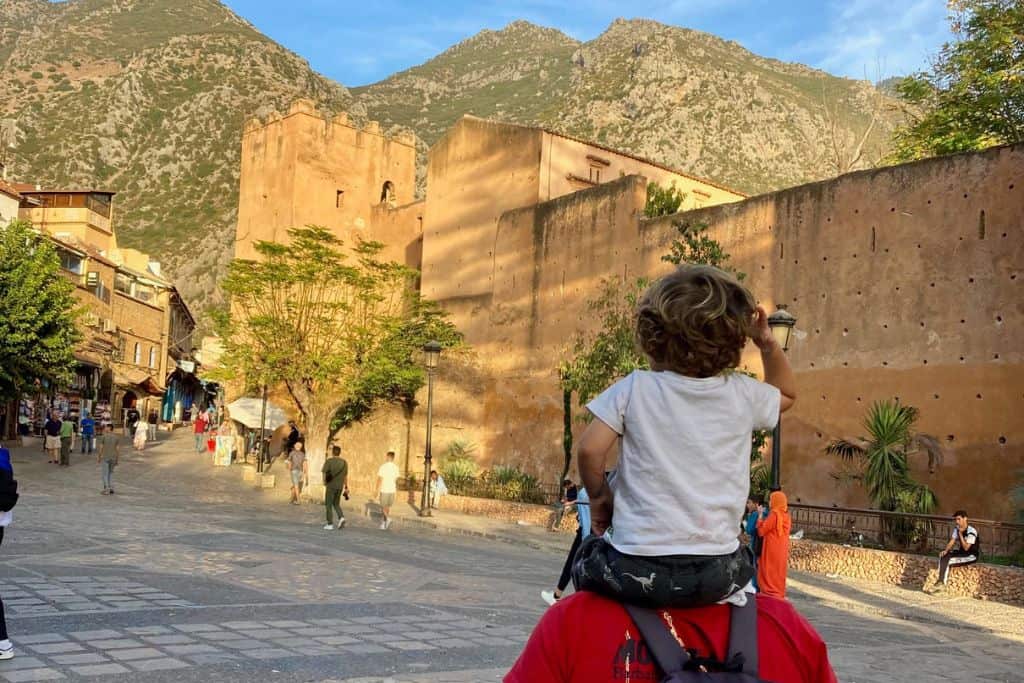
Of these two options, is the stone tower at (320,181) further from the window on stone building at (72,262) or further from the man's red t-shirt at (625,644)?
the man's red t-shirt at (625,644)

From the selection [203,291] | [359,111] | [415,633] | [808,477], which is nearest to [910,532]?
[808,477]

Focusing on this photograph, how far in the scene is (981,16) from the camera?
3111 centimetres

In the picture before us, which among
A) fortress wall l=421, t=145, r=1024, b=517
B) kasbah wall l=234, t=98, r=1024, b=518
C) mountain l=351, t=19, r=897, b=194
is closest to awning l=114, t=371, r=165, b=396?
kasbah wall l=234, t=98, r=1024, b=518

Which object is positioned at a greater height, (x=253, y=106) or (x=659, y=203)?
(x=253, y=106)

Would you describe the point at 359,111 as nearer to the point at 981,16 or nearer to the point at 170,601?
the point at 981,16

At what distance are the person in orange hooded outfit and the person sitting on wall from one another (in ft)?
14.3

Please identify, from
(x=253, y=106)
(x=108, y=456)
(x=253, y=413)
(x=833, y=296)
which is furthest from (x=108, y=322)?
(x=253, y=106)

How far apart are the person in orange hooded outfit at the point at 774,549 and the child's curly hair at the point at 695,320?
9.14 m

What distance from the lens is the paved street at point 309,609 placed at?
6.95m

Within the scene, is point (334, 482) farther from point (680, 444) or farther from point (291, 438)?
point (291, 438)

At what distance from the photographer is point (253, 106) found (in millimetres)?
94062

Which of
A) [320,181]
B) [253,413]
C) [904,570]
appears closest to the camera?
[904,570]

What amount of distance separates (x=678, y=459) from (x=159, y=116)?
98698mm

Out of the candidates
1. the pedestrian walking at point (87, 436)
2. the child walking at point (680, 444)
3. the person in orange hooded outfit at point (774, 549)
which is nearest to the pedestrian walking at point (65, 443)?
the pedestrian walking at point (87, 436)
